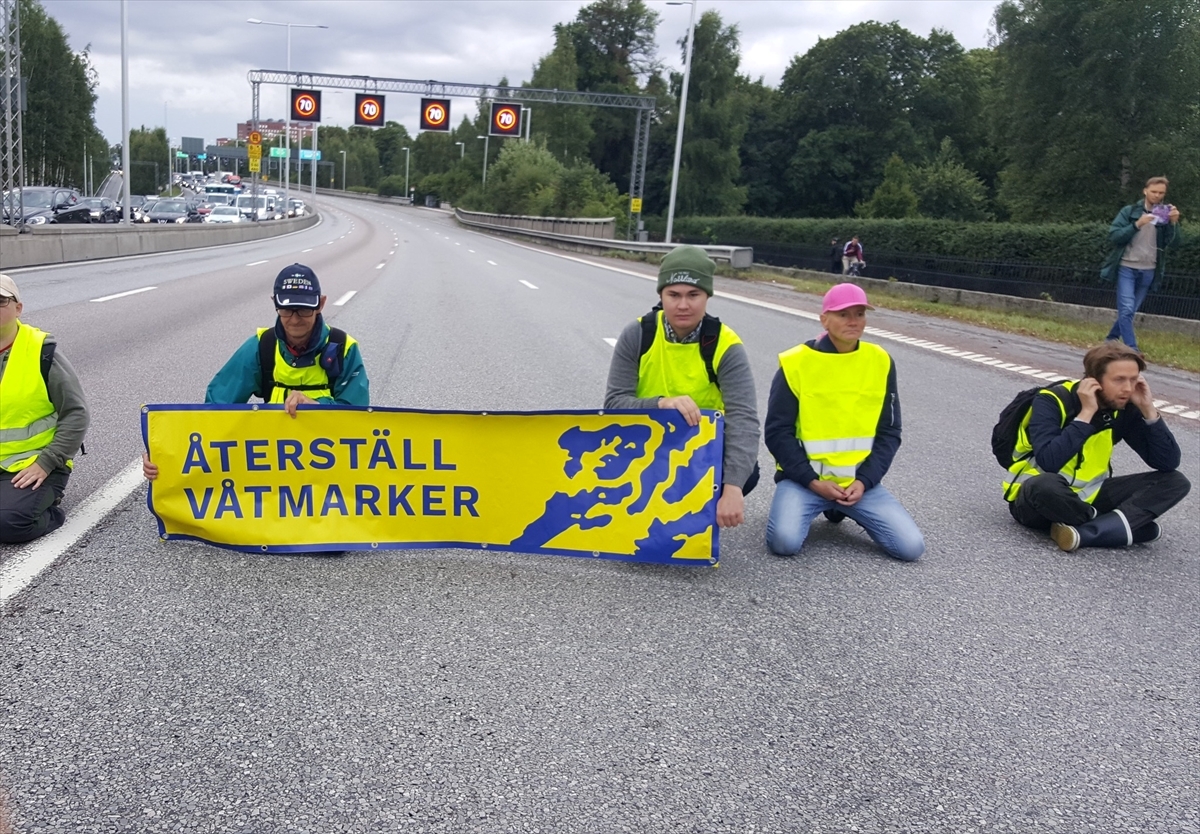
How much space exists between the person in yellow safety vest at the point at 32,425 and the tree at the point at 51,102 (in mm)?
82263

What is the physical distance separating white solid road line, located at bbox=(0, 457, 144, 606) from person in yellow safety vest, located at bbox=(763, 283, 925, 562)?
134 inches

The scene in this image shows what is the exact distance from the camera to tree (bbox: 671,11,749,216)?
7456 centimetres

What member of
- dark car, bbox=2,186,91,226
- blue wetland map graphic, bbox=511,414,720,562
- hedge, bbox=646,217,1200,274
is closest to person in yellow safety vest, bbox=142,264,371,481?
blue wetland map graphic, bbox=511,414,720,562

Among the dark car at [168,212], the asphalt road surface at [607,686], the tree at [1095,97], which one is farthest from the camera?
the dark car at [168,212]

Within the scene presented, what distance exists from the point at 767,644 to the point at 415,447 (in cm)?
193

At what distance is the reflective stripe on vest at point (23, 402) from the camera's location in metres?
4.80

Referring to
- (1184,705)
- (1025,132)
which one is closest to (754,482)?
(1184,705)

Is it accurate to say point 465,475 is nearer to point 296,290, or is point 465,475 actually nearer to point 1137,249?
point 296,290

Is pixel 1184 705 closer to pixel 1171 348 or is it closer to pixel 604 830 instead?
pixel 604 830

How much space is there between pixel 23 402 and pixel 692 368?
320cm

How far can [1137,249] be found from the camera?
13078mm

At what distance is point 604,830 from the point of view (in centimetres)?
277

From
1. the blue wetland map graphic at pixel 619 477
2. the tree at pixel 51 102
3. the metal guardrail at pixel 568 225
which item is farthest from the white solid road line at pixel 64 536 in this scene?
the tree at pixel 51 102

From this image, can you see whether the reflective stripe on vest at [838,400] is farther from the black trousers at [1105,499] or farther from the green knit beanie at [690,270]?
the black trousers at [1105,499]
